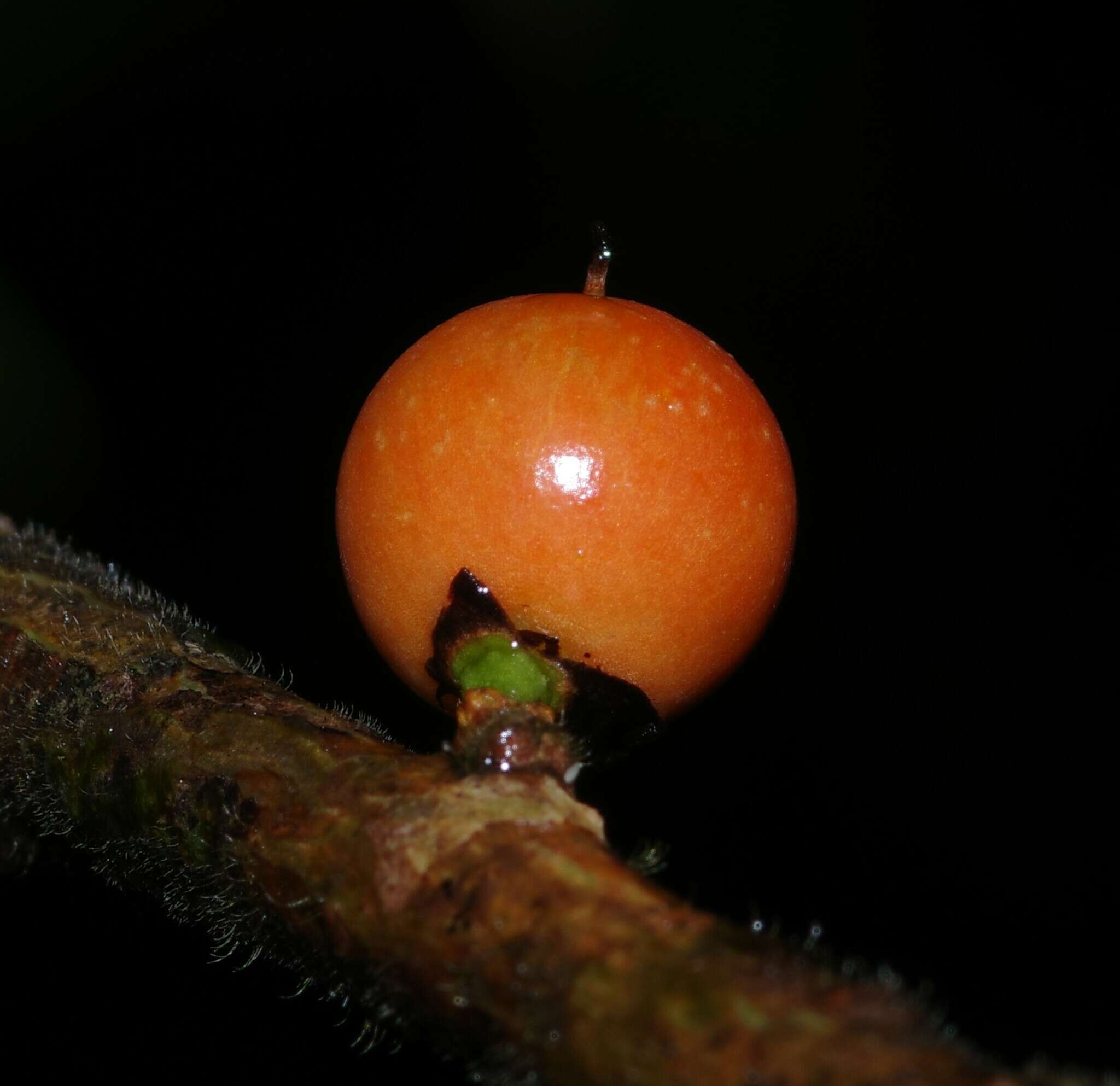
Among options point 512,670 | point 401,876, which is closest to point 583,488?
point 512,670

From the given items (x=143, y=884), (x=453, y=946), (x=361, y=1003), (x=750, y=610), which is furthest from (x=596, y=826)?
(x=143, y=884)

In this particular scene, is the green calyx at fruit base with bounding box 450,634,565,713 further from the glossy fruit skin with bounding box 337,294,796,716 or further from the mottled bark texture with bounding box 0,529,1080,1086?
the mottled bark texture with bounding box 0,529,1080,1086

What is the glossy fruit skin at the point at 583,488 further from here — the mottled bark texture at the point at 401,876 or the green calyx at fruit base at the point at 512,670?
the mottled bark texture at the point at 401,876

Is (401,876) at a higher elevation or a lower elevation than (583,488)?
lower

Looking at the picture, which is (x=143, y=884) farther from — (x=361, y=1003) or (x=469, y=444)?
(x=469, y=444)

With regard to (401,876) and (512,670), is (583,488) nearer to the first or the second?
(512,670)
